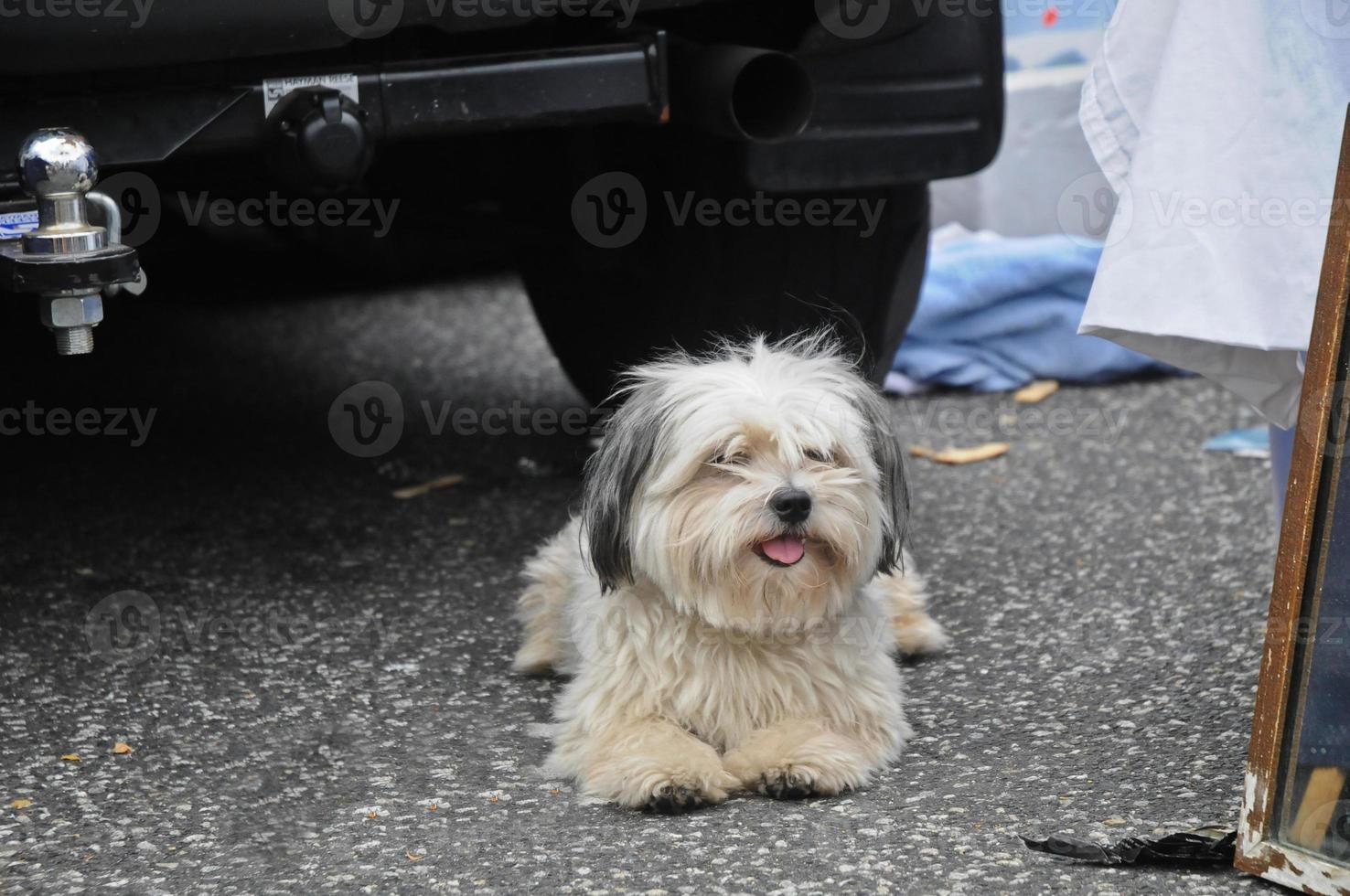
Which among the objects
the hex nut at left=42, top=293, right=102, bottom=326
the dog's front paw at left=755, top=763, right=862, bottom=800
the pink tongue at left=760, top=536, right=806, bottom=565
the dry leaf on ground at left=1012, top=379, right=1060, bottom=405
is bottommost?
the dog's front paw at left=755, top=763, right=862, bottom=800

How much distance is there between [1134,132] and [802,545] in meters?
0.91

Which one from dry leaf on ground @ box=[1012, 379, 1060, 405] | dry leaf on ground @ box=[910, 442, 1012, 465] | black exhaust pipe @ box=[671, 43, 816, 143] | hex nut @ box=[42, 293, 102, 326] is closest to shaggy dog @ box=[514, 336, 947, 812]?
black exhaust pipe @ box=[671, 43, 816, 143]

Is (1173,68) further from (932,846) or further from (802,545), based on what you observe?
(932,846)

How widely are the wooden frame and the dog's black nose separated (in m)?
0.79

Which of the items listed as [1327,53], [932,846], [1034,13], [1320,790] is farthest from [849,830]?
[1034,13]

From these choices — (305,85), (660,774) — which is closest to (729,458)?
(660,774)

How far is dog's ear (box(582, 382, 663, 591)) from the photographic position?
9.41ft

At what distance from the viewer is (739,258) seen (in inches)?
151

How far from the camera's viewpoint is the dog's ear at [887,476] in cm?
295

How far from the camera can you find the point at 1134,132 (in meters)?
2.71

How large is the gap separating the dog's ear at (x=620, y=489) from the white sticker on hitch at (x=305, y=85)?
33.4 inches

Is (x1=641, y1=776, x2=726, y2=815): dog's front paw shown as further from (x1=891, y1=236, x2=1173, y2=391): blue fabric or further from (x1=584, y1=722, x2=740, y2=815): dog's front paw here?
(x1=891, y1=236, x2=1173, y2=391): blue fabric

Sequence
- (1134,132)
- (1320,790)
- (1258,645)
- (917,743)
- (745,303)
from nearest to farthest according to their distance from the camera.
Answer: (1320,790)
(1134,132)
(917,743)
(1258,645)
(745,303)

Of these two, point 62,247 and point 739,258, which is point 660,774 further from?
Result: point 739,258
